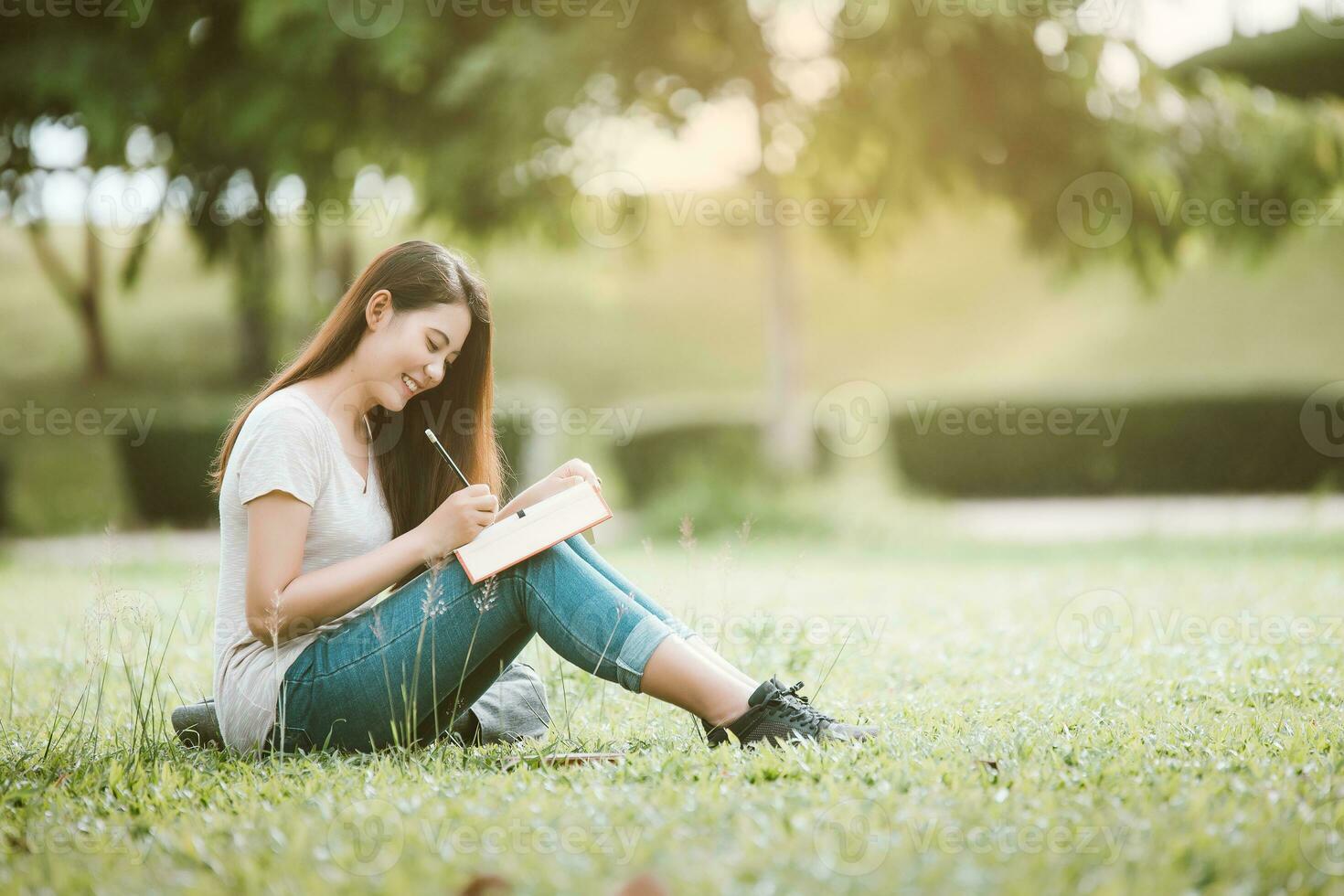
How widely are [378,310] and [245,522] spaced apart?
0.63 m

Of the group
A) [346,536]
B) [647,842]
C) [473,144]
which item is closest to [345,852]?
[647,842]

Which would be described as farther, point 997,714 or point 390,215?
point 390,215

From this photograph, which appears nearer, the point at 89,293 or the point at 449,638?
the point at 449,638

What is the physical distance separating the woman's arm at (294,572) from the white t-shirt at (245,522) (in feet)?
0.15

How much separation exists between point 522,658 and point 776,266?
23.6ft

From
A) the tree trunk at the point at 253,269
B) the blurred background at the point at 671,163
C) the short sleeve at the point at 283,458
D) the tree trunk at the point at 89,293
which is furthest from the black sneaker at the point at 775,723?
the tree trunk at the point at 89,293

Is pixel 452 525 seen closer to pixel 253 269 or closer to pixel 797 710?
pixel 797 710

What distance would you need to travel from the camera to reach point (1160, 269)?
32.6 ft

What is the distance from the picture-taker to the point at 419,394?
314cm

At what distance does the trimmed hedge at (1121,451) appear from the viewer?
13641 mm

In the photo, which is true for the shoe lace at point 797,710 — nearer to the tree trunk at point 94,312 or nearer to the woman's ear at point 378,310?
the woman's ear at point 378,310

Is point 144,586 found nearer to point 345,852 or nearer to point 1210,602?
point 345,852

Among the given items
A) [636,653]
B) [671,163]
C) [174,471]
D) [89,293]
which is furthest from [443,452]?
[89,293]

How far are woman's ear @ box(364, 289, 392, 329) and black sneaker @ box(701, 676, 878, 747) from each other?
1334mm
